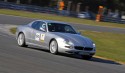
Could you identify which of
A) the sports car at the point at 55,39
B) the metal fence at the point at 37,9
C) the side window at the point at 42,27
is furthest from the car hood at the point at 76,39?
the metal fence at the point at 37,9

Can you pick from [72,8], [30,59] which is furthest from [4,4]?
[30,59]

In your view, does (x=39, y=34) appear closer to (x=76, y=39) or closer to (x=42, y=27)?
(x=42, y=27)

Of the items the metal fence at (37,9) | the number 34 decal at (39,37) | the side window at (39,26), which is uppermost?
the side window at (39,26)

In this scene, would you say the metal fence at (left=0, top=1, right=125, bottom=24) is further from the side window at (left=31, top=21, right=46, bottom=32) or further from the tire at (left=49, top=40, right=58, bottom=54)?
the tire at (left=49, top=40, right=58, bottom=54)

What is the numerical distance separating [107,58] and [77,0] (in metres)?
61.2

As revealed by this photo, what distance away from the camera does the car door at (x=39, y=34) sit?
1617 centimetres

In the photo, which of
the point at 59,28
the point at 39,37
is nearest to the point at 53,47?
the point at 39,37

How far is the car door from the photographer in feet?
53.1

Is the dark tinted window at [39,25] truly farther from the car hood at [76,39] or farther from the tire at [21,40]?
the car hood at [76,39]

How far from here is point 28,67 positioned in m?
10.9

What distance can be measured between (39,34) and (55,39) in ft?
3.75

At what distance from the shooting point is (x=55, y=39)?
607 inches

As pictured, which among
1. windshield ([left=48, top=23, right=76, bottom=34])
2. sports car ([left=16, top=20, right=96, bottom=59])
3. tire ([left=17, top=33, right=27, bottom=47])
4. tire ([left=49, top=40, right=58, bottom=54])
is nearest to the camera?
sports car ([left=16, top=20, right=96, bottom=59])

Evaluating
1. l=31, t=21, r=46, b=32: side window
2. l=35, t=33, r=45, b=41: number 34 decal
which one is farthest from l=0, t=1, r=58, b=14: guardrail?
l=35, t=33, r=45, b=41: number 34 decal
